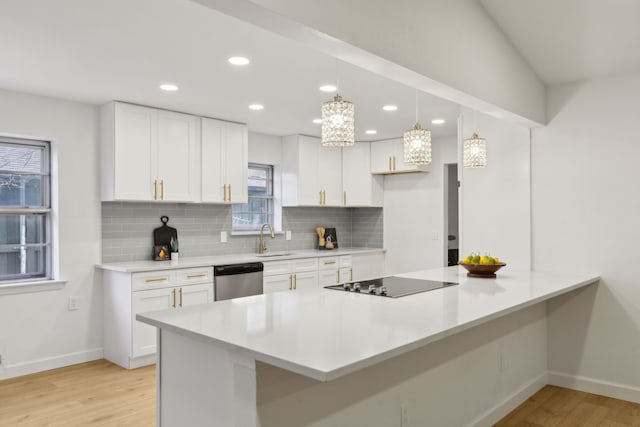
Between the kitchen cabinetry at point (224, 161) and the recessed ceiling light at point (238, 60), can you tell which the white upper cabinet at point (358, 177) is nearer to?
the kitchen cabinetry at point (224, 161)

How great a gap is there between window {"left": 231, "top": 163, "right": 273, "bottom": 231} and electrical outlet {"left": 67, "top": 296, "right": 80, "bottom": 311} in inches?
73.9

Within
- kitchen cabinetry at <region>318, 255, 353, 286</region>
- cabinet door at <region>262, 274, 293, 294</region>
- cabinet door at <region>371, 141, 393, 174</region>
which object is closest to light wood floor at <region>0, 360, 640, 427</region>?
cabinet door at <region>262, 274, 293, 294</region>

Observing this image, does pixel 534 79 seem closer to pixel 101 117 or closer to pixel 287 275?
pixel 287 275

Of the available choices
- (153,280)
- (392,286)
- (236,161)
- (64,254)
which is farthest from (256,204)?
(392,286)

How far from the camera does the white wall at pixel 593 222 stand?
347 centimetres

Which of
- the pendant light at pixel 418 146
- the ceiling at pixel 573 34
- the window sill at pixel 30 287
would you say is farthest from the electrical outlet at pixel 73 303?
the ceiling at pixel 573 34

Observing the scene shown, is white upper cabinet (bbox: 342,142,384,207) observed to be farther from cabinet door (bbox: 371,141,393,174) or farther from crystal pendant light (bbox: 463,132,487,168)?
crystal pendant light (bbox: 463,132,487,168)

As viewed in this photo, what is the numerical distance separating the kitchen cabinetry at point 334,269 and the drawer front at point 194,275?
154 centimetres

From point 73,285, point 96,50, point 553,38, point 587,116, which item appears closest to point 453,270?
point 587,116

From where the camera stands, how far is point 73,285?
434 centimetres

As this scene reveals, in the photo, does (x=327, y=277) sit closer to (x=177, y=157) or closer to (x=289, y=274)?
(x=289, y=274)

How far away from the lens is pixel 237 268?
4.77m

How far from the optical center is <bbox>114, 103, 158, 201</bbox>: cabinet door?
4.27 metres

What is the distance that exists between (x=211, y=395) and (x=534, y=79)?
10.4 feet
